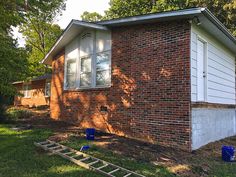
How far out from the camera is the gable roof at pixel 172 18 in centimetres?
730

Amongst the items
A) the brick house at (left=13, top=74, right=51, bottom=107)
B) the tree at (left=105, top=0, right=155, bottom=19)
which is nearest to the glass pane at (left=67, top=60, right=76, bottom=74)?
the brick house at (left=13, top=74, right=51, bottom=107)

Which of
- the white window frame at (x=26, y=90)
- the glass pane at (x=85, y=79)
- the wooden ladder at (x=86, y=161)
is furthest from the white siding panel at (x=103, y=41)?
the white window frame at (x=26, y=90)

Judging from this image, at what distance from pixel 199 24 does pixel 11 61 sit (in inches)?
287

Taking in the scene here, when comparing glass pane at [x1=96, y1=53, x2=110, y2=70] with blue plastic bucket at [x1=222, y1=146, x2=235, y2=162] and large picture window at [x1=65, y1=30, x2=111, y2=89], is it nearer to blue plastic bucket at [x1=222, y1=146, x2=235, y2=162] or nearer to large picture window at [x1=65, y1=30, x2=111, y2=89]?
large picture window at [x1=65, y1=30, x2=111, y2=89]

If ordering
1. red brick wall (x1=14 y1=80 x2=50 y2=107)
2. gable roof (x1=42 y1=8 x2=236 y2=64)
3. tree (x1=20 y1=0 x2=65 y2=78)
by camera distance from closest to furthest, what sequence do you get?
1. gable roof (x1=42 y1=8 x2=236 y2=64)
2. red brick wall (x1=14 y1=80 x2=50 y2=107)
3. tree (x1=20 y1=0 x2=65 y2=78)

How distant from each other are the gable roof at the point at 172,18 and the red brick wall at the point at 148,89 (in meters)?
0.36

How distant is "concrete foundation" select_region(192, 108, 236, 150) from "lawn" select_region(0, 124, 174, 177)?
7.94 ft

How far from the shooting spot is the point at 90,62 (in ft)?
37.0

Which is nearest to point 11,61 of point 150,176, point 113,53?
point 113,53

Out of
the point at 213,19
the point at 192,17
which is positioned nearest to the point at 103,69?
the point at 192,17

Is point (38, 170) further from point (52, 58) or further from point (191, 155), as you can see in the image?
point (52, 58)

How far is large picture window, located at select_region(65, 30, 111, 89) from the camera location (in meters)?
10.5

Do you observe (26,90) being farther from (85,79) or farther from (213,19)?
(213,19)

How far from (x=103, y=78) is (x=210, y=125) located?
4786mm
